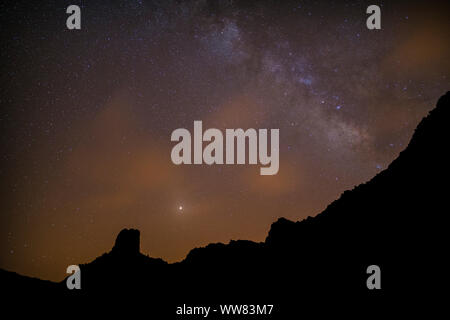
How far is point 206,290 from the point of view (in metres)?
45.4

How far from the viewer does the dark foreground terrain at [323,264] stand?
28000 mm

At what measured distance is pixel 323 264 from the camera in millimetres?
38062

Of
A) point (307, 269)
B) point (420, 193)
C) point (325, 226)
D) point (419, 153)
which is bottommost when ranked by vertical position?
point (307, 269)

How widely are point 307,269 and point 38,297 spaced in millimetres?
36415

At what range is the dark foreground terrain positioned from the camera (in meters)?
28.0
